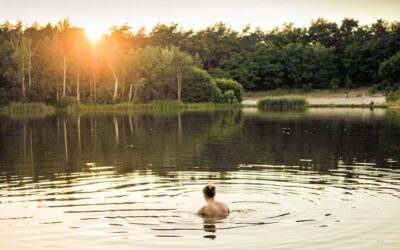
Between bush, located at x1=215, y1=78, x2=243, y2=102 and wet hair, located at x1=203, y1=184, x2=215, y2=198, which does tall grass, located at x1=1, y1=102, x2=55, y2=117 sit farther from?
wet hair, located at x1=203, y1=184, x2=215, y2=198

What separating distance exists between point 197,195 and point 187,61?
10043 cm

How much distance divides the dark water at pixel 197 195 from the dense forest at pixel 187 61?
70852mm

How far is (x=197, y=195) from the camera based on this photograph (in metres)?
→ 18.5

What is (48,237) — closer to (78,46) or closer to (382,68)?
(78,46)

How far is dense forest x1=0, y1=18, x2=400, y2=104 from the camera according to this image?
340ft

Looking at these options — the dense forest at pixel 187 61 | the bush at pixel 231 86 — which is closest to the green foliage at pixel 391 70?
the dense forest at pixel 187 61

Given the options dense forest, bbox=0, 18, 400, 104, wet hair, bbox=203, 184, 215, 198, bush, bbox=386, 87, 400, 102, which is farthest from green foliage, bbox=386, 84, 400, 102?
wet hair, bbox=203, 184, 215, 198

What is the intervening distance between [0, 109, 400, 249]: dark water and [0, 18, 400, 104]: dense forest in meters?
70.9

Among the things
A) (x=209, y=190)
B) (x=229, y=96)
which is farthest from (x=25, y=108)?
(x=209, y=190)

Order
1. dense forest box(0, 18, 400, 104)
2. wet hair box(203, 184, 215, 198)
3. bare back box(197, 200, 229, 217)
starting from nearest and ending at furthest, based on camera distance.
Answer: wet hair box(203, 184, 215, 198) < bare back box(197, 200, 229, 217) < dense forest box(0, 18, 400, 104)

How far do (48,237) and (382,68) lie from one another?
380 ft

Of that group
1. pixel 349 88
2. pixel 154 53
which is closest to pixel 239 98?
pixel 154 53

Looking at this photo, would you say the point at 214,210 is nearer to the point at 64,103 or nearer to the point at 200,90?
the point at 64,103

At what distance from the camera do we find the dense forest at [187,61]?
10375 centimetres
